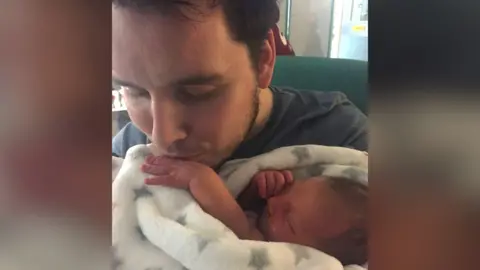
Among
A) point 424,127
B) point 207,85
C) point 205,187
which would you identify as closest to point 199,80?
point 207,85

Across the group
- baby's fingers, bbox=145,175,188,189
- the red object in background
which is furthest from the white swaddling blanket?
the red object in background

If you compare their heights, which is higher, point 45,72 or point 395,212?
point 45,72

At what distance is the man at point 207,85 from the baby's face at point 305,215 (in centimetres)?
6

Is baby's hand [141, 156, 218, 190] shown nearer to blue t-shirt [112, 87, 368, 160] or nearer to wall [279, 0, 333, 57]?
blue t-shirt [112, 87, 368, 160]

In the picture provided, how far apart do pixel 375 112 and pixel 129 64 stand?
0.99ft

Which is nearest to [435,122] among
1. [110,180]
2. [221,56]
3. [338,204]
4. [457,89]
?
[457,89]

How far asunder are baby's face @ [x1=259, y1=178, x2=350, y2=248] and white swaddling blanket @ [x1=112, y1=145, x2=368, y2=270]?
0.04 ft

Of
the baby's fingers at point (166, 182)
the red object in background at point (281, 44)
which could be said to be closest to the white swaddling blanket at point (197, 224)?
the baby's fingers at point (166, 182)

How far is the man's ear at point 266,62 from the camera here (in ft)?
2.00

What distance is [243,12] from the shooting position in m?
0.59

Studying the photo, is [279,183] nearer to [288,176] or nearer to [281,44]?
[288,176]

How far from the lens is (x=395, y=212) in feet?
2.13

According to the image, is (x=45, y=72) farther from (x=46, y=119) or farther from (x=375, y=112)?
(x=375, y=112)

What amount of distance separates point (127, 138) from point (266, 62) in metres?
0.19
